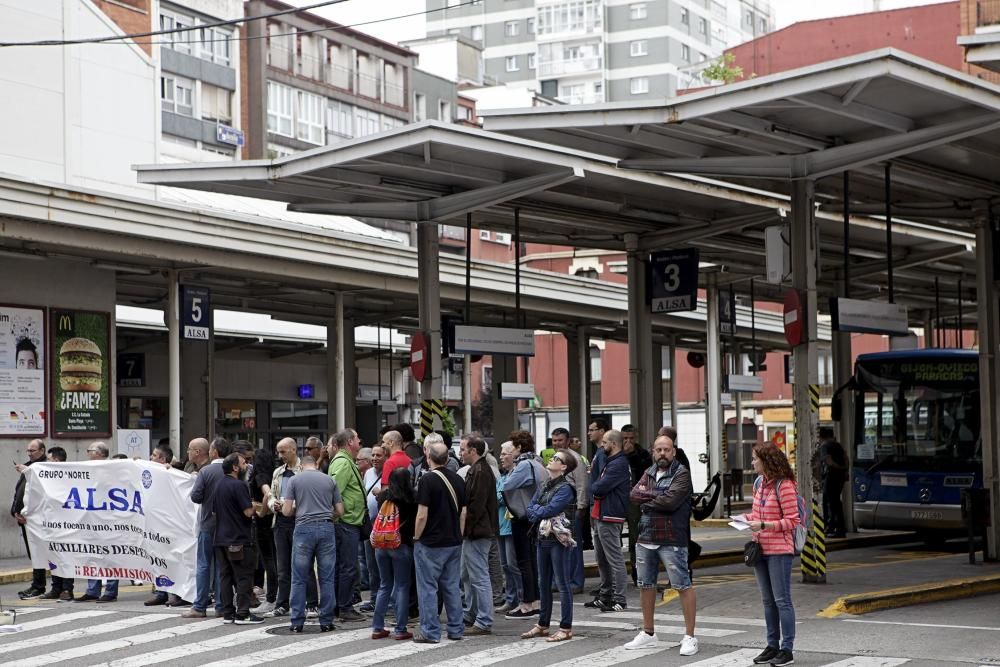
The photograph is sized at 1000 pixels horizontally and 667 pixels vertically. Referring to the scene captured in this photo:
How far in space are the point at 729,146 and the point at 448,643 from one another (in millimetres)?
7531

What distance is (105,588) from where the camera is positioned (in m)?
18.2

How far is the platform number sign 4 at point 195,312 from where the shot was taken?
26312 millimetres

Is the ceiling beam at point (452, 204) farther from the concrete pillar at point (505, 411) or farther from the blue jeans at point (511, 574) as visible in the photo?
the concrete pillar at point (505, 411)

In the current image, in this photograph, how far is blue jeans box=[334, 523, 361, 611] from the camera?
50.7 ft

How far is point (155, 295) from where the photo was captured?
32.1 m

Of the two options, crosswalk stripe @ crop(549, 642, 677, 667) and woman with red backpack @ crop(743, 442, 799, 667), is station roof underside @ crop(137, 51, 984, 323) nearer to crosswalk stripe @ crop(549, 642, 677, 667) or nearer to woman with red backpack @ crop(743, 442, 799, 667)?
woman with red backpack @ crop(743, 442, 799, 667)

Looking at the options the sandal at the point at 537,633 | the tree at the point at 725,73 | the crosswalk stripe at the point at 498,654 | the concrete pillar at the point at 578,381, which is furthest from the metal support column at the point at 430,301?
the tree at the point at 725,73

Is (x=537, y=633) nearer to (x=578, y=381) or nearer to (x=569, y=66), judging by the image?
(x=578, y=381)

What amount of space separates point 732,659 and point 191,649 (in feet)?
16.8

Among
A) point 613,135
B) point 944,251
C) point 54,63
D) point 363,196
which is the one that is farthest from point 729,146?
A: point 54,63

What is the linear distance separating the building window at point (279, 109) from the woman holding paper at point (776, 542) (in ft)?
195

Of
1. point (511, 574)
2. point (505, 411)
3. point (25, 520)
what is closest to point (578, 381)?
point (505, 411)

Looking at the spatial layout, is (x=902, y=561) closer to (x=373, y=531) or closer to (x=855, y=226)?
(x=855, y=226)

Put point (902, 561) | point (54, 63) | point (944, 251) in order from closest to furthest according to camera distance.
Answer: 1. point (902, 561)
2. point (944, 251)
3. point (54, 63)
